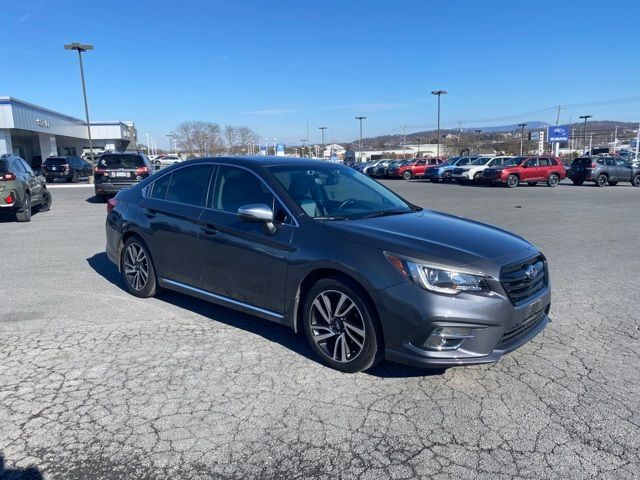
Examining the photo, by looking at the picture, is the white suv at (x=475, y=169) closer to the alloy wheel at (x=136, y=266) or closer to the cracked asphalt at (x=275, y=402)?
the cracked asphalt at (x=275, y=402)

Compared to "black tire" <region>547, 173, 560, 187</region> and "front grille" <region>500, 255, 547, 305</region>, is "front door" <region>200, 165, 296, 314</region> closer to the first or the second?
"front grille" <region>500, 255, 547, 305</region>

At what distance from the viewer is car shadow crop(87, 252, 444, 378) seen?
3867 mm

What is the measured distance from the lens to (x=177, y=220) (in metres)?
5.09

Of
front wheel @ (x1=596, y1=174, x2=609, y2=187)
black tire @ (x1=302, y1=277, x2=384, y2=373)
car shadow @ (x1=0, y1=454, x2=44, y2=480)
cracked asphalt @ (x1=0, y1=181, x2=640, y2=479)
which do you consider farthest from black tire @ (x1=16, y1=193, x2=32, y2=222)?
front wheel @ (x1=596, y1=174, x2=609, y2=187)

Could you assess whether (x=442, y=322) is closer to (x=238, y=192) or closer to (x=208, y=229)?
(x=238, y=192)

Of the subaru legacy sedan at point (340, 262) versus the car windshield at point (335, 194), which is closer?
the subaru legacy sedan at point (340, 262)

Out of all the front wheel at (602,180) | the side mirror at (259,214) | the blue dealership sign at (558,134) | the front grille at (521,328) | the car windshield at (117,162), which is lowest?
the front wheel at (602,180)

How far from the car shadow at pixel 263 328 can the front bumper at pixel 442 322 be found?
0.42 m

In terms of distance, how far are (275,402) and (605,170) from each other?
31470mm

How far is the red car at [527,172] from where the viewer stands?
29094 mm

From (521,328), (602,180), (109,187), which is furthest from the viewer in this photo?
(602,180)

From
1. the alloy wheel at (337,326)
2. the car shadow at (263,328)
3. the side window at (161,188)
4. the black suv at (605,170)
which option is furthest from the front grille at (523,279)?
the black suv at (605,170)

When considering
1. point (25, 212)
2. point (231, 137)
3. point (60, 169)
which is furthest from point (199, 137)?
point (25, 212)

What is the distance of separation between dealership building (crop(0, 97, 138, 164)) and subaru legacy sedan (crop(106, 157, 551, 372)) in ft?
120
